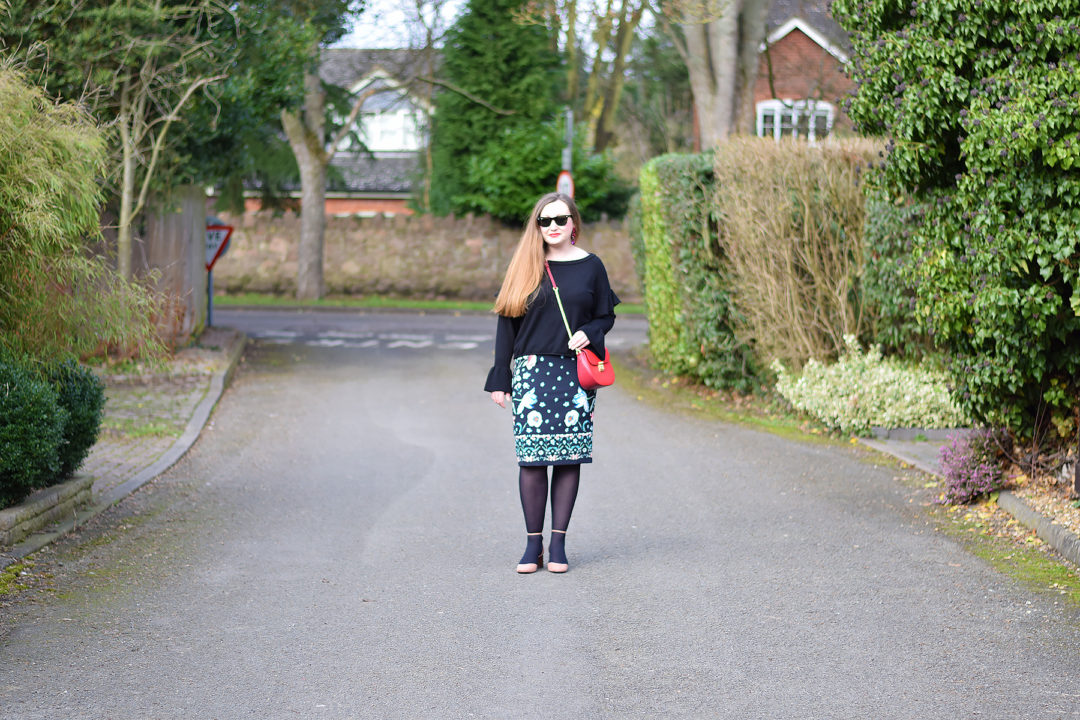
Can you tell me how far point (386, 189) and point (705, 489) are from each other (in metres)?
39.4

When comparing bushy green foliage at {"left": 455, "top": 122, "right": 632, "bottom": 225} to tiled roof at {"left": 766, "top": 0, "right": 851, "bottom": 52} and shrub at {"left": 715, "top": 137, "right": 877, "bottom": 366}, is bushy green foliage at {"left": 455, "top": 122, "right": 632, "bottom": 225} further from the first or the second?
shrub at {"left": 715, "top": 137, "right": 877, "bottom": 366}

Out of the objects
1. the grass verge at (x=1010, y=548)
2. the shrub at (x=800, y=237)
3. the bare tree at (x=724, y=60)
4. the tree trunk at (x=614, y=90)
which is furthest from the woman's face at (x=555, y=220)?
the tree trunk at (x=614, y=90)

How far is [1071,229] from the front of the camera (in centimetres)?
623

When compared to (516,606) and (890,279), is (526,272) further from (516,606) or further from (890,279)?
(890,279)

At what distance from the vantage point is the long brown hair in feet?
20.1

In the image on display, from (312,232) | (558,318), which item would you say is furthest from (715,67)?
(558,318)

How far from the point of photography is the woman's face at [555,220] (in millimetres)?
6109

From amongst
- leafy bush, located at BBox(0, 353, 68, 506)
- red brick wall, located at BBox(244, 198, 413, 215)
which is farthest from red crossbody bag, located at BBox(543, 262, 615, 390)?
red brick wall, located at BBox(244, 198, 413, 215)

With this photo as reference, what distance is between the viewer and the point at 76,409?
287 inches

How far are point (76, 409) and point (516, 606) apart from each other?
3318 millimetres

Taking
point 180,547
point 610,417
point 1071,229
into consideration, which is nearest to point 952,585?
point 1071,229

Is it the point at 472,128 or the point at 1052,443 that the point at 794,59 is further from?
the point at 1052,443

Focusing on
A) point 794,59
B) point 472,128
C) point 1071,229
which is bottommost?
point 1071,229

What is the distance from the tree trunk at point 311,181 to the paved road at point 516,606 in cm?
1932
